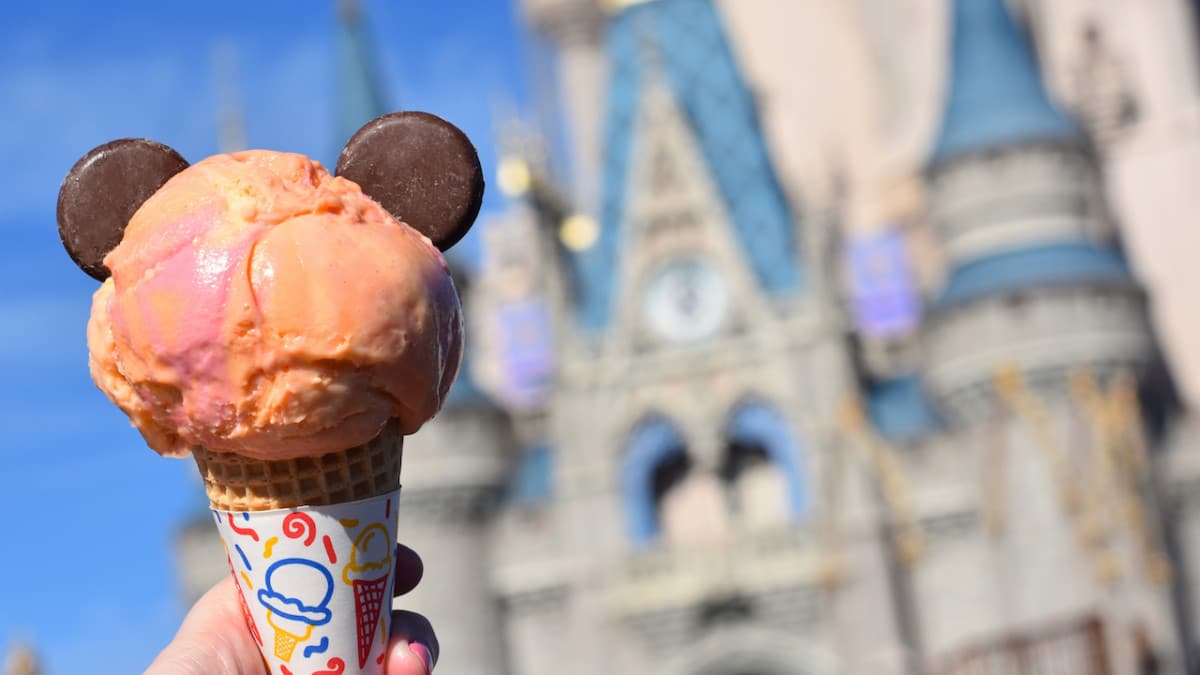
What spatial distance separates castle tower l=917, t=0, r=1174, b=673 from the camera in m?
17.6

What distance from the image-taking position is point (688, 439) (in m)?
19.4

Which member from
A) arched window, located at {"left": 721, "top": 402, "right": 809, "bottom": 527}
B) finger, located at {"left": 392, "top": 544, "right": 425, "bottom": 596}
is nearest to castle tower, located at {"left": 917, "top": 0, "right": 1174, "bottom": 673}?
arched window, located at {"left": 721, "top": 402, "right": 809, "bottom": 527}

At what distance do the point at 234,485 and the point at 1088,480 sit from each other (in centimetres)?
1531

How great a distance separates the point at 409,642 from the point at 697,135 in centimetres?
1724

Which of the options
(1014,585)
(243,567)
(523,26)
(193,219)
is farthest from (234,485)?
(523,26)

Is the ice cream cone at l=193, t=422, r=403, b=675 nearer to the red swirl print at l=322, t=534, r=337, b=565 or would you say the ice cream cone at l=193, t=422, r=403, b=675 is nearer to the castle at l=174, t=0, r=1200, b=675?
the red swirl print at l=322, t=534, r=337, b=565

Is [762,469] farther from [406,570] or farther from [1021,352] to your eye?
[406,570]

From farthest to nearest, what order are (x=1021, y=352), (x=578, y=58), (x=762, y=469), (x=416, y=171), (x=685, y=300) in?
(x=578, y=58) → (x=685, y=300) → (x=762, y=469) → (x=1021, y=352) → (x=416, y=171)

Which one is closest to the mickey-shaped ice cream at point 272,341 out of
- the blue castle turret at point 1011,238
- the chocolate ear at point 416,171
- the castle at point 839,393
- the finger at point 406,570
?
the chocolate ear at point 416,171

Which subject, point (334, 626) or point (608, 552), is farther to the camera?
point (608, 552)

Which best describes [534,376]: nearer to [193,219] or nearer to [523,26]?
[523,26]

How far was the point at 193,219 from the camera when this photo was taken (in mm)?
3270

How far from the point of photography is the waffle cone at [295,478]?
3270mm

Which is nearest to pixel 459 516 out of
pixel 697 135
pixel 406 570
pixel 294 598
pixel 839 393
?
pixel 839 393
